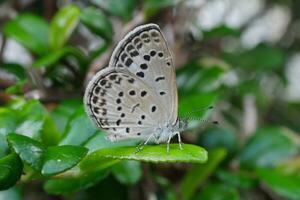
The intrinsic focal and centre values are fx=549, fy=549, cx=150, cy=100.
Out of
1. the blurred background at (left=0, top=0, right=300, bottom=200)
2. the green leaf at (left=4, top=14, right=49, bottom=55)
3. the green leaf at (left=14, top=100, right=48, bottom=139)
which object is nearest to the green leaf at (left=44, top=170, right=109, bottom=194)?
the blurred background at (left=0, top=0, right=300, bottom=200)

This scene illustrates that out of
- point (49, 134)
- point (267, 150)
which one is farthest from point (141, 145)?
point (267, 150)

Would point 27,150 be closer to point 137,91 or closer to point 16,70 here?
point 137,91

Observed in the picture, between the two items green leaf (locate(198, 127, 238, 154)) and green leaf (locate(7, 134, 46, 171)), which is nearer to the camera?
green leaf (locate(7, 134, 46, 171))

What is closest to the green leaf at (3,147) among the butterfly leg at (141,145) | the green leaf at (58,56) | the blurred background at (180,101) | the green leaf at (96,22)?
the blurred background at (180,101)

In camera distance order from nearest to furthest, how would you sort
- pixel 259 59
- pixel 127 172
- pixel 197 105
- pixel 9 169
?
pixel 9 169, pixel 127 172, pixel 197 105, pixel 259 59

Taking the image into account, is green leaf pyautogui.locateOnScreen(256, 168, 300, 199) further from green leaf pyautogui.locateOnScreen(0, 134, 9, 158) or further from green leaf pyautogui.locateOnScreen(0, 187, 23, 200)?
green leaf pyautogui.locateOnScreen(0, 134, 9, 158)

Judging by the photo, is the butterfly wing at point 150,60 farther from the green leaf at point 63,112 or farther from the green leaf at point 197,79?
the green leaf at point 197,79

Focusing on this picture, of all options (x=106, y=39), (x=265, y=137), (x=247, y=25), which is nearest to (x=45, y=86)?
(x=106, y=39)
